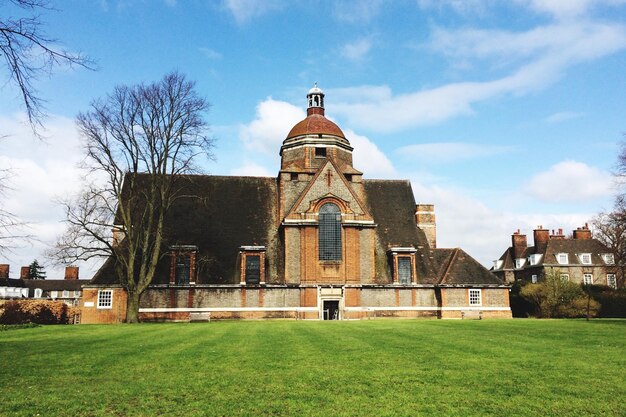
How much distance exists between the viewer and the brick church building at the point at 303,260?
132ft

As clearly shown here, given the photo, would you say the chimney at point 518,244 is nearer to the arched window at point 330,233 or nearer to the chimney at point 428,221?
the chimney at point 428,221

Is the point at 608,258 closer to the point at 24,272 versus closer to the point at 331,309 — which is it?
the point at 331,309

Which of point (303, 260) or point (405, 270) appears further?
point (405, 270)

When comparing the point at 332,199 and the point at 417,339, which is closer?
the point at 417,339

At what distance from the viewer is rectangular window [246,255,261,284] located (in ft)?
135

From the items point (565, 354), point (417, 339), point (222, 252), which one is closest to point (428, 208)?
point (222, 252)

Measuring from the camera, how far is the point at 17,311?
35.3 metres

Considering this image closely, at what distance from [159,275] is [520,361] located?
104 feet

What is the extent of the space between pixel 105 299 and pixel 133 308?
12.6ft

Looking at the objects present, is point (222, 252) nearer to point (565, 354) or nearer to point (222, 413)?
point (565, 354)

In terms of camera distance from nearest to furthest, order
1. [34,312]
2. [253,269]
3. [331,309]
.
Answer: [34,312]
[253,269]
[331,309]

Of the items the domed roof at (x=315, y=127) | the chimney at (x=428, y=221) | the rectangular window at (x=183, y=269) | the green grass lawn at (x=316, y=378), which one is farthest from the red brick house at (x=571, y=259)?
the green grass lawn at (x=316, y=378)

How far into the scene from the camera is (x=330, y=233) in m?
43.0

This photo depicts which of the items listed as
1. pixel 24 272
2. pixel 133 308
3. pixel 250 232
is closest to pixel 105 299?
pixel 133 308
